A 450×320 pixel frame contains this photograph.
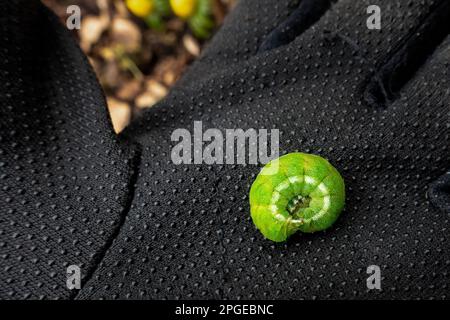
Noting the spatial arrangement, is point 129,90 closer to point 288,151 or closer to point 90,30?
point 90,30

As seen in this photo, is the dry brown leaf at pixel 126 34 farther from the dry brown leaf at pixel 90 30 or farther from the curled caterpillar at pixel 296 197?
the curled caterpillar at pixel 296 197

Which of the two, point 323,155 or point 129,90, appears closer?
point 323,155

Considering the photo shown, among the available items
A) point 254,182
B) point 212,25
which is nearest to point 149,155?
point 254,182

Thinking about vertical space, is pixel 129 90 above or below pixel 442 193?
above

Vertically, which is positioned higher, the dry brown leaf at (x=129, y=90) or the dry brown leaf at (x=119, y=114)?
the dry brown leaf at (x=129, y=90)

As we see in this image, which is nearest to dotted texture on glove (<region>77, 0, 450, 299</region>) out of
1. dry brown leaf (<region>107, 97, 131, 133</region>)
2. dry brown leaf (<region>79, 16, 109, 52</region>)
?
dry brown leaf (<region>107, 97, 131, 133</region>)

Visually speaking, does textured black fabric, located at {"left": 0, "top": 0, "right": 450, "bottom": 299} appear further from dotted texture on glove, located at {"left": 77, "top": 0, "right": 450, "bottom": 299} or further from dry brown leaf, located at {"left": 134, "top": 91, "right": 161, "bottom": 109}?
dry brown leaf, located at {"left": 134, "top": 91, "right": 161, "bottom": 109}

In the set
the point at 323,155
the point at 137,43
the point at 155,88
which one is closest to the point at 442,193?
the point at 323,155

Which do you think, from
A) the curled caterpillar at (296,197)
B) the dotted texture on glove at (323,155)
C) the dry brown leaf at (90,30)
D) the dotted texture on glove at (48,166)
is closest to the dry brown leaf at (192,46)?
the dry brown leaf at (90,30)
